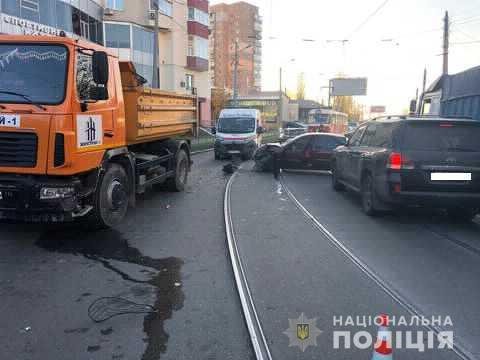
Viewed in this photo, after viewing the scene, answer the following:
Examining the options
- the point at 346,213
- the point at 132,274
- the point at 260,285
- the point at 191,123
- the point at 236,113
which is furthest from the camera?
the point at 236,113

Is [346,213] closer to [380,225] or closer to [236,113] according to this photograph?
[380,225]

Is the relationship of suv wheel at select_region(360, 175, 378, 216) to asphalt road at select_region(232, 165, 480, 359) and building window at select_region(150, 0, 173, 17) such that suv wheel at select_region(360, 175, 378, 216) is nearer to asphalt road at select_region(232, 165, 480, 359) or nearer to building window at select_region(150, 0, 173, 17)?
asphalt road at select_region(232, 165, 480, 359)

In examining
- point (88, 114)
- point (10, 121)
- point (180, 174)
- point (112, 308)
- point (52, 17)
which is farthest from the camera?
point (52, 17)

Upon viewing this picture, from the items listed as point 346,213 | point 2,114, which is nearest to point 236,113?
point 346,213

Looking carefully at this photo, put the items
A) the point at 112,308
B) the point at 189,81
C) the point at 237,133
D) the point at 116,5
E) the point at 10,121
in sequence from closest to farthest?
the point at 112,308, the point at 10,121, the point at 237,133, the point at 116,5, the point at 189,81

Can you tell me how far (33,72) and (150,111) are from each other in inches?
114

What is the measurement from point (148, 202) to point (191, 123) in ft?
11.6

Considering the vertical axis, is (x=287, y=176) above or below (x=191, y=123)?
below

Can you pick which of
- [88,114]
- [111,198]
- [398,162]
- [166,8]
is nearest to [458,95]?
[398,162]

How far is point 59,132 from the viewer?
5.77m

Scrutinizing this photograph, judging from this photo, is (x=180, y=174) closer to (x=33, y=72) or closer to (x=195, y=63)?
(x=33, y=72)

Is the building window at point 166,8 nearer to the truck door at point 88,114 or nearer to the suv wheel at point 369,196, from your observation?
the suv wheel at point 369,196

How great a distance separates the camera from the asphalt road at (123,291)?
3.58 metres

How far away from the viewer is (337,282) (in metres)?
4.99
